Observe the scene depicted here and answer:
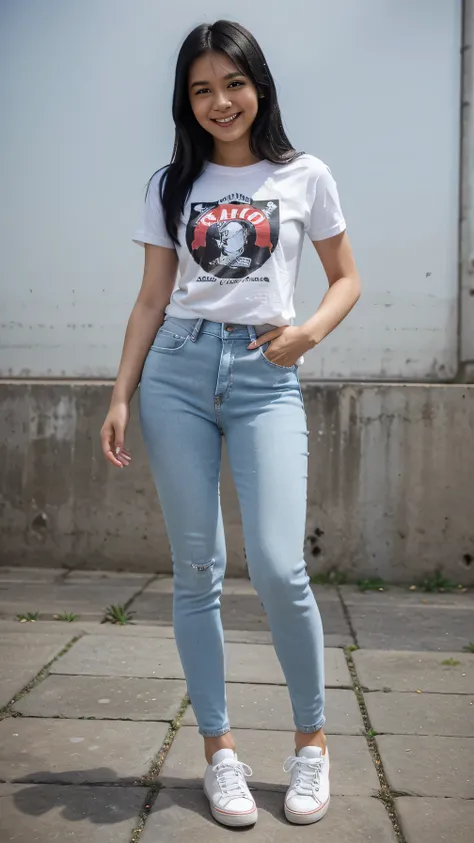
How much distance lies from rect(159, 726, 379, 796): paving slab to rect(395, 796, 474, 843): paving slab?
4.8 inches

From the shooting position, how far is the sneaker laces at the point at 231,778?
2238mm

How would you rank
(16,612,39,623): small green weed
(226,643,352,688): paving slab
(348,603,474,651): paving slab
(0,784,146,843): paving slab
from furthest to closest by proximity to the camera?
(16,612,39,623): small green weed < (348,603,474,651): paving slab < (226,643,352,688): paving slab < (0,784,146,843): paving slab

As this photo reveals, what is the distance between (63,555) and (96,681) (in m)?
1.88

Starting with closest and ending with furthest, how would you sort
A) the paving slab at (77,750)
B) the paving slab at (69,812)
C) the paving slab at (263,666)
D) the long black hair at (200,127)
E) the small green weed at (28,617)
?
1. the paving slab at (69,812)
2. the long black hair at (200,127)
3. the paving slab at (77,750)
4. the paving slab at (263,666)
5. the small green weed at (28,617)

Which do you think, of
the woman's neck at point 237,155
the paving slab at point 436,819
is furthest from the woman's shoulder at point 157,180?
the paving slab at point 436,819

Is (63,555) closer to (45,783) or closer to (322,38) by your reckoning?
(45,783)

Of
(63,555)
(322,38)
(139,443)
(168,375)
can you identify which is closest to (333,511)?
(139,443)

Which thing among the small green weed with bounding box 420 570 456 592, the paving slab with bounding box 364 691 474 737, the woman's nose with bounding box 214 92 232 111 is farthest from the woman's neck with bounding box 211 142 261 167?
the small green weed with bounding box 420 570 456 592

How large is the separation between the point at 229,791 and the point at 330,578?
2.72 metres

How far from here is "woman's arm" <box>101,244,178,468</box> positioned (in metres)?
2.36

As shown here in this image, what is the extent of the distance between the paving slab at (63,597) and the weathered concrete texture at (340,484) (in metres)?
0.33

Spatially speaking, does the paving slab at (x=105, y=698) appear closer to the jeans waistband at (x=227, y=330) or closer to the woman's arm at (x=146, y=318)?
the woman's arm at (x=146, y=318)

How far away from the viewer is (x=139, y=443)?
16.5ft

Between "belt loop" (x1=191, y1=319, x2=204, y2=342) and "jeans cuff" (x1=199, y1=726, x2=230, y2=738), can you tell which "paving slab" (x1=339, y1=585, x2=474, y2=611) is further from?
"belt loop" (x1=191, y1=319, x2=204, y2=342)
